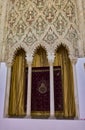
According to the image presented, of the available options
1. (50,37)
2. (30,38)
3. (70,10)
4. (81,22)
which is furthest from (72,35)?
(30,38)

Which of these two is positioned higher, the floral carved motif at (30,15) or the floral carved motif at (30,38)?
the floral carved motif at (30,15)

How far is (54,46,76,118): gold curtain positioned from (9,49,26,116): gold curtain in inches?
28.4

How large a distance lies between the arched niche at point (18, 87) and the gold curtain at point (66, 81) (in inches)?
27.9

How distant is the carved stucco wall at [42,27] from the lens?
318 cm

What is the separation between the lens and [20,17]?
359 centimetres

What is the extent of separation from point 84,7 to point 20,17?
142 centimetres

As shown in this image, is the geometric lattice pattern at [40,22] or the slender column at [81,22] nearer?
the slender column at [81,22]

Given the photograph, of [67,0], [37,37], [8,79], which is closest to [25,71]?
[8,79]

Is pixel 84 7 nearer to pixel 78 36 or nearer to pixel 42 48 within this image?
pixel 78 36

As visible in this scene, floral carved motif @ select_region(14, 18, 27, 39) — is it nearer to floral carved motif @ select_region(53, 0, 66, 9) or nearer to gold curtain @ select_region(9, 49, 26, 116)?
gold curtain @ select_region(9, 49, 26, 116)

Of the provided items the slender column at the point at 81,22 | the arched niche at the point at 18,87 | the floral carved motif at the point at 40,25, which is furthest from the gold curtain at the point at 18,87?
the slender column at the point at 81,22

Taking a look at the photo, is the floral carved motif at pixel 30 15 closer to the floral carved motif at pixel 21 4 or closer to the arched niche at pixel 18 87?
the floral carved motif at pixel 21 4

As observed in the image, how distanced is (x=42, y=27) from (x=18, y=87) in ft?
4.51

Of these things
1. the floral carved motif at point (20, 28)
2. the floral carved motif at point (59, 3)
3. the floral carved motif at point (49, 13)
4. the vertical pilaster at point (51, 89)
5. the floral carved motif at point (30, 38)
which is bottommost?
the vertical pilaster at point (51, 89)
